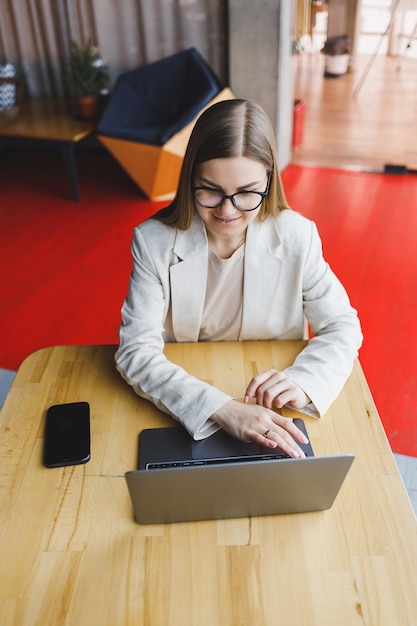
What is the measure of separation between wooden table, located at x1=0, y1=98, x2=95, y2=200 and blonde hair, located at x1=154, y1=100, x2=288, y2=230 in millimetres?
3009

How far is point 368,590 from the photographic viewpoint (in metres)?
0.88

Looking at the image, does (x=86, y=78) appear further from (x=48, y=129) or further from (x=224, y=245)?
(x=224, y=245)

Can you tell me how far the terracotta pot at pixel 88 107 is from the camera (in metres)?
4.38

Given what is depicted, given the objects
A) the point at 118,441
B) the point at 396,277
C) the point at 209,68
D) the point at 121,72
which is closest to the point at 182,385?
the point at 118,441

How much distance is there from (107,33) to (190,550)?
4655mm

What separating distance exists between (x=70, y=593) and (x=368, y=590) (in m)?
0.47

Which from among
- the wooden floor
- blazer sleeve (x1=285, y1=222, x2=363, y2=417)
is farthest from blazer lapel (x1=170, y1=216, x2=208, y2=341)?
the wooden floor

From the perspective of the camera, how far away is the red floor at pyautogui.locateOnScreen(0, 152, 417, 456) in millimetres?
2668

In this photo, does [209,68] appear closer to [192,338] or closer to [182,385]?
[192,338]

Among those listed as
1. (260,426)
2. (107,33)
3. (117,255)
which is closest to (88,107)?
(107,33)

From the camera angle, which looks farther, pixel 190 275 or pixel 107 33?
pixel 107 33

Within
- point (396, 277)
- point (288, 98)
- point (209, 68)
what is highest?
point (209, 68)

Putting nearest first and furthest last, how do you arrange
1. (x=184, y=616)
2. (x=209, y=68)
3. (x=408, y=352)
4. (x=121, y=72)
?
(x=184, y=616) < (x=408, y=352) < (x=209, y=68) < (x=121, y=72)

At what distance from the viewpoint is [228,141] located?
1226 millimetres
